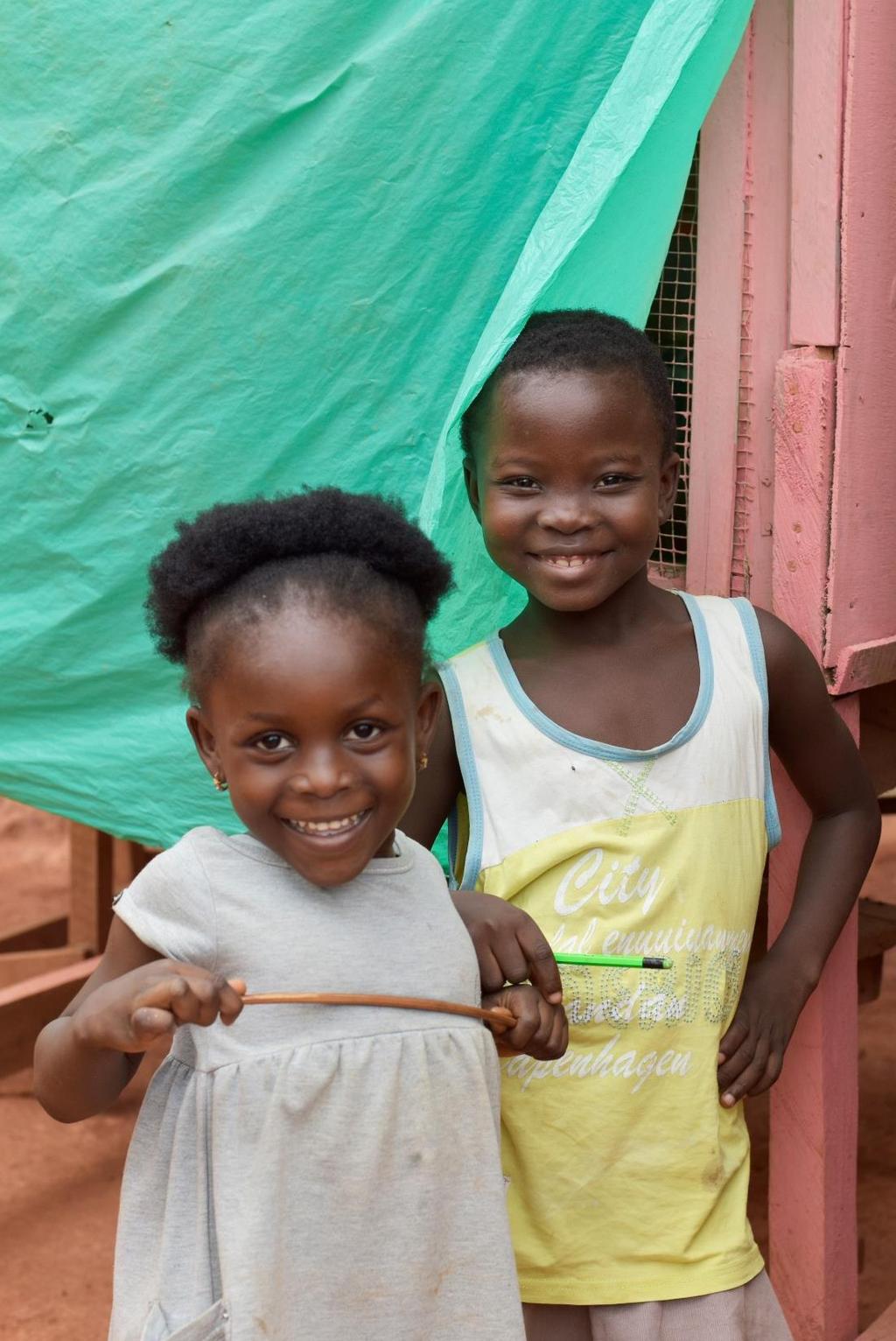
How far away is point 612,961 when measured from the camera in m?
1.72

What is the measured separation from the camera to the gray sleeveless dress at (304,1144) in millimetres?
1510

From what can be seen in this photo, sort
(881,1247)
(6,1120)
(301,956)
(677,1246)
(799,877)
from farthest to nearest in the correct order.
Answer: (6,1120)
(881,1247)
(799,877)
(677,1246)
(301,956)

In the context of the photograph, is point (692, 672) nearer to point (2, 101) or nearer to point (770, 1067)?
point (770, 1067)

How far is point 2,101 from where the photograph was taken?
6.53 ft

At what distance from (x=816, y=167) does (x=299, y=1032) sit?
1237 mm

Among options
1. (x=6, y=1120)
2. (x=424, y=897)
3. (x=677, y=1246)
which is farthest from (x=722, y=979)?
(x=6, y=1120)

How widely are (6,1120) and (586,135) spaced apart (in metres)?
2.62

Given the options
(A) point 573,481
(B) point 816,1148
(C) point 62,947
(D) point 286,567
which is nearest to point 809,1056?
(B) point 816,1148

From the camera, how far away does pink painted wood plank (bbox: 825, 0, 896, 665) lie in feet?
6.61

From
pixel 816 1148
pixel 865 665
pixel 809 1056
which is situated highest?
pixel 865 665

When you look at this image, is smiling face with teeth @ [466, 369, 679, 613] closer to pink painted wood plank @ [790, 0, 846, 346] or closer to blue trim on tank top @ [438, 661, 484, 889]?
blue trim on tank top @ [438, 661, 484, 889]

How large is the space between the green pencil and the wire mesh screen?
0.72 metres

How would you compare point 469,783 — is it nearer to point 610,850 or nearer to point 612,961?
point 610,850

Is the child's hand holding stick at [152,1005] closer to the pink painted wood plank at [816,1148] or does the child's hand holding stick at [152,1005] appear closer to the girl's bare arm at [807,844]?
the girl's bare arm at [807,844]
